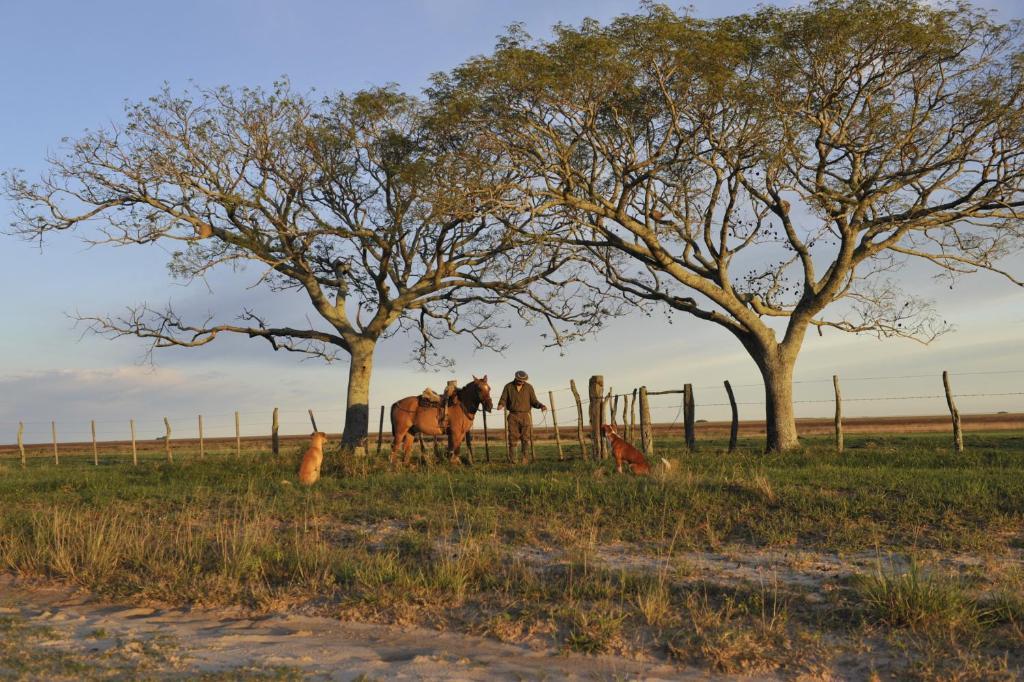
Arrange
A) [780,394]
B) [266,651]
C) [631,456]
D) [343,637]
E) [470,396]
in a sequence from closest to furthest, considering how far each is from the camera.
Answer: [266,651] → [343,637] → [631,456] → [470,396] → [780,394]

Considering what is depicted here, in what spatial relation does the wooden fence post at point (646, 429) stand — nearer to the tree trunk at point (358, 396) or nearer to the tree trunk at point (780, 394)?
the tree trunk at point (780, 394)

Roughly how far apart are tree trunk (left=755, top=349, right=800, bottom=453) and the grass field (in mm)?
6910

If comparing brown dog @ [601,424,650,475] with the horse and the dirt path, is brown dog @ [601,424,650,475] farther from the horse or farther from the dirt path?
the dirt path

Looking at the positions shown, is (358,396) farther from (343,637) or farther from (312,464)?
(343,637)

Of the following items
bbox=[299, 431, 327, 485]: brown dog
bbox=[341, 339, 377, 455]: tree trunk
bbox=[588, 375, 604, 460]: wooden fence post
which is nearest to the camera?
bbox=[299, 431, 327, 485]: brown dog

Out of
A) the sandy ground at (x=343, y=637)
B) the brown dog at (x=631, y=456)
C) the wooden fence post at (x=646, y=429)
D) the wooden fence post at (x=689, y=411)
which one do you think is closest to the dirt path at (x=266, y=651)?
the sandy ground at (x=343, y=637)

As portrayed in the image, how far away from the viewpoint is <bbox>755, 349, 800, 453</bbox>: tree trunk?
74.7ft

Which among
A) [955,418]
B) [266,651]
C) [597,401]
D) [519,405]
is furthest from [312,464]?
[955,418]

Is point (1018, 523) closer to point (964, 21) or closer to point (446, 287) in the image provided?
point (964, 21)

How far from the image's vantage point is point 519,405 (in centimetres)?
2028

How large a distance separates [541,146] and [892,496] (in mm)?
11783

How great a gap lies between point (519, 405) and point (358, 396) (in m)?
7.67

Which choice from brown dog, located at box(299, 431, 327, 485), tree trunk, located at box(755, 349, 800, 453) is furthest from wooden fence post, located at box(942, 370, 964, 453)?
brown dog, located at box(299, 431, 327, 485)

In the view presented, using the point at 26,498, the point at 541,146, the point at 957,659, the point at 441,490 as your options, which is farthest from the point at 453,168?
the point at 957,659
